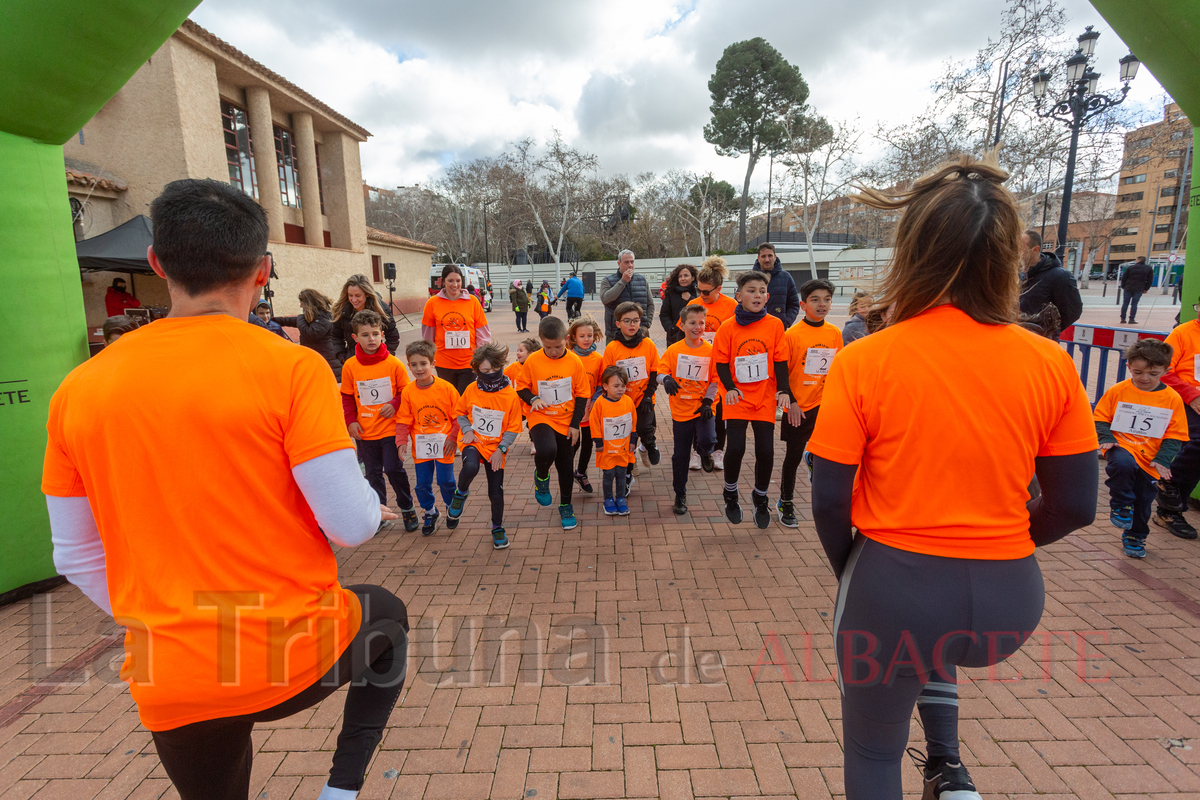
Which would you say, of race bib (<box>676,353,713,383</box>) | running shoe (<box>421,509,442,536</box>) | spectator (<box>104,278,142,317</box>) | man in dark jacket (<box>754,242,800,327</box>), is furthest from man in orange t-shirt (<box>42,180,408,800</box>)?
spectator (<box>104,278,142,317</box>)

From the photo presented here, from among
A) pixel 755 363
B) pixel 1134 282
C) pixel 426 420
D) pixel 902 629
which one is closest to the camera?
pixel 902 629

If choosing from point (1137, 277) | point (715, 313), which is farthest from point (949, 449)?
point (1137, 277)

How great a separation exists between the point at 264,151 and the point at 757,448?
68.3ft

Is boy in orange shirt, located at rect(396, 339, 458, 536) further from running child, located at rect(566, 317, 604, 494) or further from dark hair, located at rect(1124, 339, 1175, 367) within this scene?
dark hair, located at rect(1124, 339, 1175, 367)

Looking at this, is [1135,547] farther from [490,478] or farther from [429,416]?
[429,416]

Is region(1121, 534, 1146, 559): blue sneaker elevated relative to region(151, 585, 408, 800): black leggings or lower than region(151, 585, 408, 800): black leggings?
lower

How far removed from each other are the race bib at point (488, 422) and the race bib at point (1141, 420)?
4.41m

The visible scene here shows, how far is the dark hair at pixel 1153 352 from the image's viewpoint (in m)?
3.89

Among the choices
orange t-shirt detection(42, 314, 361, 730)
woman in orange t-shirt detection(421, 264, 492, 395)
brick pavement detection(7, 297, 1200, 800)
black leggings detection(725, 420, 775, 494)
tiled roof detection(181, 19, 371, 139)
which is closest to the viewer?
orange t-shirt detection(42, 314, 361, 730)

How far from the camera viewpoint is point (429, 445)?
4.50 meters

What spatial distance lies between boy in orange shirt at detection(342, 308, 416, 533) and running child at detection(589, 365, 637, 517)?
5.32 feet

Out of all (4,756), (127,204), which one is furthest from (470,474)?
(127,204)

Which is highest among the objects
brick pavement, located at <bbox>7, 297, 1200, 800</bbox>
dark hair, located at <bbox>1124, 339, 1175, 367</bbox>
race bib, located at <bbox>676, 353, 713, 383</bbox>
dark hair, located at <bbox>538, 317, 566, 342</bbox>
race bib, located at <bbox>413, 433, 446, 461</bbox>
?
dark hair, located at <bbox>538, 317, 566, 342</bbox>

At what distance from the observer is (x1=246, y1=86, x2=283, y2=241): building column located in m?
18.7
